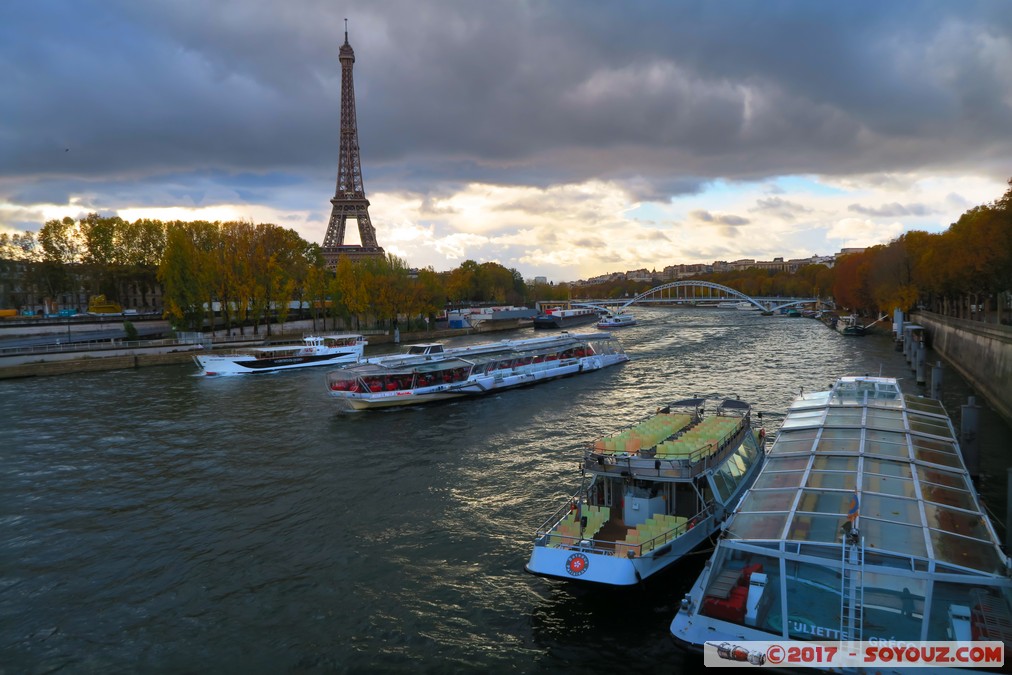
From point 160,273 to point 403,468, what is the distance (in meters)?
46.0

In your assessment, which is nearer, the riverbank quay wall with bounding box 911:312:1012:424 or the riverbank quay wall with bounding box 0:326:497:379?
the riverbank quay wall with bounding box 911:312:1012:424

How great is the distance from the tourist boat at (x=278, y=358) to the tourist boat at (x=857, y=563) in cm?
3757

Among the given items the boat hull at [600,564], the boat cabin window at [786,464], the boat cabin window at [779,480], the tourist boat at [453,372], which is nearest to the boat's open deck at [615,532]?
the boat hull at [600,564]

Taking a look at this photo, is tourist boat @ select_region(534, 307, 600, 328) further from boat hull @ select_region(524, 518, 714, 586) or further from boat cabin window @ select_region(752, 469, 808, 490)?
boat hull @ select_region(524, 518, 714, 586)

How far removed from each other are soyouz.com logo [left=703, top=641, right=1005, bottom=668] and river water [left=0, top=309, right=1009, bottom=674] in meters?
1.40

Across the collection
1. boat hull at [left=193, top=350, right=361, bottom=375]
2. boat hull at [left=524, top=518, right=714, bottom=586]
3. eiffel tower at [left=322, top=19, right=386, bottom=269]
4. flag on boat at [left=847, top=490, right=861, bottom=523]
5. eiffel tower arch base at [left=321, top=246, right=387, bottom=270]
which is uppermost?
eiffel tower at [left=322, top=19, right=386, bottom=269]

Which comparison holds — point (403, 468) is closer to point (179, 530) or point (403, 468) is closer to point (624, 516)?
point (179, 530)

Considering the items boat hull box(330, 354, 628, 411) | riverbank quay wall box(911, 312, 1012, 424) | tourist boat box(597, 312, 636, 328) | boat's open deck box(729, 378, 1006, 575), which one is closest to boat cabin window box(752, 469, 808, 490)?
boat's open deck box(729, 378, 1006, 575)

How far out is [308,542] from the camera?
1384 cm

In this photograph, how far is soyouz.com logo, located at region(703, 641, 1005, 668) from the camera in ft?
23.5

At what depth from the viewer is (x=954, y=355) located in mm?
39188

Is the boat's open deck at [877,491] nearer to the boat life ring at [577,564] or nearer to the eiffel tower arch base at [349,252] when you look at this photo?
the boat life ring at [577,564]

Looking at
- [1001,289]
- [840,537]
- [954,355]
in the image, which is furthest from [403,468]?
[954,355]

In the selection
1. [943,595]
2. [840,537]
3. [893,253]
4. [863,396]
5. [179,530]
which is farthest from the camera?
[893,253]
